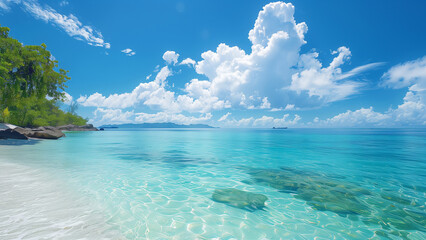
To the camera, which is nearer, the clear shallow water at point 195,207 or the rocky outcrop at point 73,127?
the clear shallow water at point 195,207

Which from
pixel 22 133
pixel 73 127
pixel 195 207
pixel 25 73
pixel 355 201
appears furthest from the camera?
pixel 73 127

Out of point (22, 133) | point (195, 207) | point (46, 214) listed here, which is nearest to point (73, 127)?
point (22, 133)

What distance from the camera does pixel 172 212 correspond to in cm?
577

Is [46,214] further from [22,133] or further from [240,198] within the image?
[22,133]

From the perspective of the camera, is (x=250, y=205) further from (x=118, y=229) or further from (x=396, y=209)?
(x=396, y=209)

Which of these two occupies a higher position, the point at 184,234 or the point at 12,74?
the point at 12,74

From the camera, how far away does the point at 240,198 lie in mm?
7055

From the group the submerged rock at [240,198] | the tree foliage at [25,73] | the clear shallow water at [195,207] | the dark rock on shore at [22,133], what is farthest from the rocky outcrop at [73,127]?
the submerged rock at [240,198]

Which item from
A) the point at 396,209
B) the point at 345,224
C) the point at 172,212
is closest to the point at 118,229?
the point at 172,212

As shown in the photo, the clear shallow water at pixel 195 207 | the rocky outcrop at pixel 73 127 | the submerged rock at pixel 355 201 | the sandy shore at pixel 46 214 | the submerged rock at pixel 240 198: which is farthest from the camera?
the rocky outcrop at pixel 73 127

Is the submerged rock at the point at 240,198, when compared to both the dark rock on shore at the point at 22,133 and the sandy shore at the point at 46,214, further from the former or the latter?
the dark rock on shore at the point at 22,133

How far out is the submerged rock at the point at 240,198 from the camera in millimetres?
6395

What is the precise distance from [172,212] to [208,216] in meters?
1.18

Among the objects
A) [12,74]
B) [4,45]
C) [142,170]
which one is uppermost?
[4,45]
